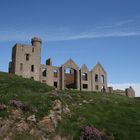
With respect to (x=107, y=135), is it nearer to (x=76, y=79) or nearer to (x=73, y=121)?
(x=73, y=121)

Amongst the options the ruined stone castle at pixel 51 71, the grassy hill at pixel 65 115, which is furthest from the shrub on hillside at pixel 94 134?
the ruined stone castle at pixel 51 71

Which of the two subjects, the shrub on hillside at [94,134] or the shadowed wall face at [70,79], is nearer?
the shrub on hillside at [94,134]

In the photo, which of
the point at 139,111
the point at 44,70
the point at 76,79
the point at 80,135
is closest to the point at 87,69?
the point at 76,79

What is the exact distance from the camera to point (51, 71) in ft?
349

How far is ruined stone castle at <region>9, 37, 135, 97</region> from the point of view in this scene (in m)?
101

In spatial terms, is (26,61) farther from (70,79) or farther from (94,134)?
(94,134)

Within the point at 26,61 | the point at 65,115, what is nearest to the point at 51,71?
the point at 26,61

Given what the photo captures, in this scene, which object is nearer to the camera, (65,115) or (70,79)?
(65,115)

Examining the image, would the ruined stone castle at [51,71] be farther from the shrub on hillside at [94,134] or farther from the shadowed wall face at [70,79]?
the shrub on hillside at [94,134]

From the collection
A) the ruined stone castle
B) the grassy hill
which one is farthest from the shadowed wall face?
the grassy hill

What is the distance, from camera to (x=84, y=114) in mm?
44281

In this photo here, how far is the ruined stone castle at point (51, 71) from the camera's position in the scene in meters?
101

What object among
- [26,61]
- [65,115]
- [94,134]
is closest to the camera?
[94,134]

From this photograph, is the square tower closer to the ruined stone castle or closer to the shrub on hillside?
the ruined stone castle
